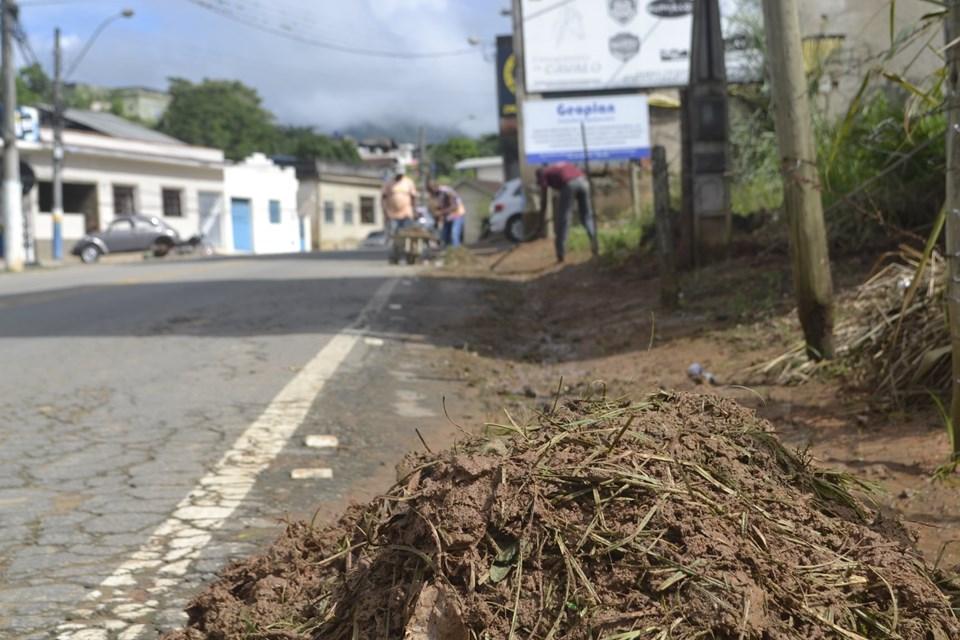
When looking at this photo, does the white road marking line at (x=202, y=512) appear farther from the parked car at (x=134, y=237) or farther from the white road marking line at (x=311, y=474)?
the parked car at (x=134, y=237)

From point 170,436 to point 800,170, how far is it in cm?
370

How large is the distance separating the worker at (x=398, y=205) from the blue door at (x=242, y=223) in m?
35.2

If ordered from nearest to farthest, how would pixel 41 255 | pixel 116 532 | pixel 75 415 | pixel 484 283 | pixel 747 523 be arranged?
pixel 747 523 → pixel 116 532 → pixel 75 415 → pixel 484 283 → pixel 41 255

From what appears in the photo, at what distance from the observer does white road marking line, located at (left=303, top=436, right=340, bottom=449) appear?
5.18 m

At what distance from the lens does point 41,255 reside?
37500 mm

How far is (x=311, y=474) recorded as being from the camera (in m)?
4.62

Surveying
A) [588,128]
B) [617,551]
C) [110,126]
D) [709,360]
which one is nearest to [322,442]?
[709,360]

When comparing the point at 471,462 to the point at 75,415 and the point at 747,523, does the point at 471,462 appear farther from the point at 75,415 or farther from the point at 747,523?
the point at 75,415

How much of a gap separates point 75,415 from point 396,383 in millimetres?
2062

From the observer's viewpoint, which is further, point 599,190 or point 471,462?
point 599,190

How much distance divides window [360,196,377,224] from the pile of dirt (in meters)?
67.0

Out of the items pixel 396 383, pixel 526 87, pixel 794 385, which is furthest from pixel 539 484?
pixel 526 87

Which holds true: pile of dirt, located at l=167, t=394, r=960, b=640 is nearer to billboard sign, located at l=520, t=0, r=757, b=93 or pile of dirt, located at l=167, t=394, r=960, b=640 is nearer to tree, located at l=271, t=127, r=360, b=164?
billboard sign, located at l=520, t=0, r=757, b=93

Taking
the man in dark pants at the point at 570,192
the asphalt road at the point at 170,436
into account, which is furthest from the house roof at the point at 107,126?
the asphalt road at the point at 170,436
